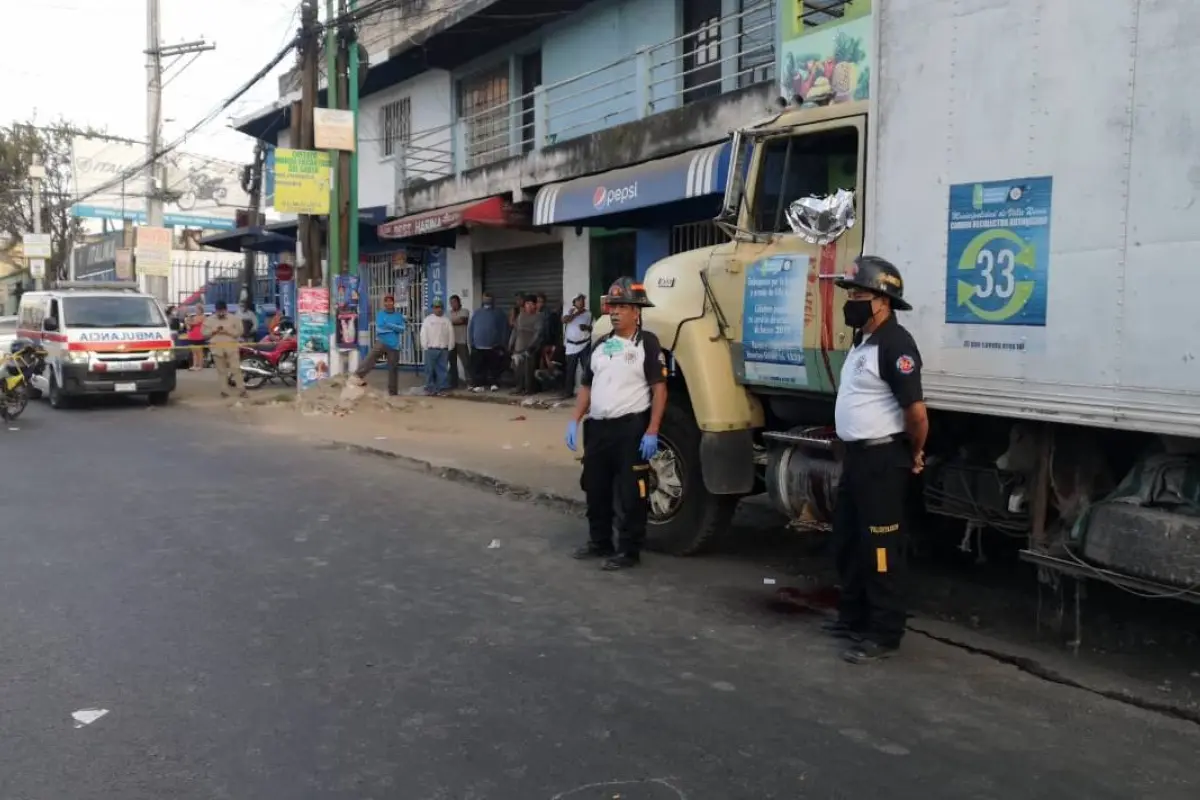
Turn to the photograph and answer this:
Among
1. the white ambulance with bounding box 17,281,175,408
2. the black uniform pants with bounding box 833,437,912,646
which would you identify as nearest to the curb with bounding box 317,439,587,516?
the black uniform pants with bounding box 833,437,912,646

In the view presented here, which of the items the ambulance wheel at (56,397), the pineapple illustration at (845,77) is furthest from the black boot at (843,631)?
the ambulance wheel at (56,397)

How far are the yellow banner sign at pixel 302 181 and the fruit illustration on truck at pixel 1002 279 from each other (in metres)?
10.4

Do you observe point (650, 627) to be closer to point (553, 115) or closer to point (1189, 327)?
point (1189, 327)

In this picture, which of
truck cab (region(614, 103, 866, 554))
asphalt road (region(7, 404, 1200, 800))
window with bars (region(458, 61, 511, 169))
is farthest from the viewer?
window with bars (region(458, 61, 511, 169))

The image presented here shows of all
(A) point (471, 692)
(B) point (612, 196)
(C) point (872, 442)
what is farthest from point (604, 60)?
(A) point (471, 692)

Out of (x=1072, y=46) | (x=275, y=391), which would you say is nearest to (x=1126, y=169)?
(x=1072, y=46)

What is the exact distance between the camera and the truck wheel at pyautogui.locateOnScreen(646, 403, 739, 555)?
662cm

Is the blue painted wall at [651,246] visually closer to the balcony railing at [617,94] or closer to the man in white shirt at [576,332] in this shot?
the man in white shirt at [576,332]

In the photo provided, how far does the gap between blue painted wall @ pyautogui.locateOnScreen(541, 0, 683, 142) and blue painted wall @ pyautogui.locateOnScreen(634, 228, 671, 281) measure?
167 centimetres

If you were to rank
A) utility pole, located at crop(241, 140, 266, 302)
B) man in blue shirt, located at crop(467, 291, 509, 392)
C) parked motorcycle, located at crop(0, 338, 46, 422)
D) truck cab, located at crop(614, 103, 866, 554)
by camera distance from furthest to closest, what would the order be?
utility pole, located at crop(241, 140, 266, 302) < man in blue shirt, located at crop(467, 291, 509, 392) < parked motorcycle, located at crop(0, 338, 46, 422) < truck cab, located at crop(614, 103, 866, 554)

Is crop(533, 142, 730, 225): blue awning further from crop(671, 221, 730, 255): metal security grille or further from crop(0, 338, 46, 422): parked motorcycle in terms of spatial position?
crop(0, 338, 46, 422): parked motorcycle

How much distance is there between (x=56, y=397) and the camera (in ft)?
55.2

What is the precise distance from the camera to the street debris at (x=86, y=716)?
399 centimetres

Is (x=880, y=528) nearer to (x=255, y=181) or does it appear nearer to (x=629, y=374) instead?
(x=629, y=374)
